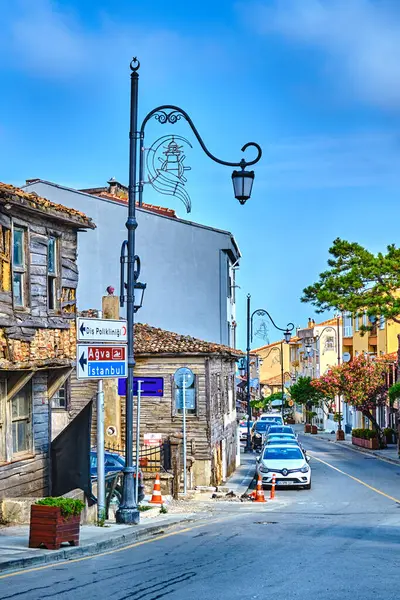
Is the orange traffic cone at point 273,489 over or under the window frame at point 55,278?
under

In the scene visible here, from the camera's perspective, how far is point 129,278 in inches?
696

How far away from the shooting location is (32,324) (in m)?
17.5

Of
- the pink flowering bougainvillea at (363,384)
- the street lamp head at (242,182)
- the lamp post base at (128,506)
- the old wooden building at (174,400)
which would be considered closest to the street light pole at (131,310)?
the lamp post base at (128,506)

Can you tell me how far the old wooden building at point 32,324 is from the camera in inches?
659

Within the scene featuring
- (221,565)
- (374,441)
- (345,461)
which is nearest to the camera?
(221,565)

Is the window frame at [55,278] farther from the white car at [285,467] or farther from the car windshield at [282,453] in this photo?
the car windshield at [282,453]

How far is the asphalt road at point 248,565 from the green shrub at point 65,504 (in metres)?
0.78

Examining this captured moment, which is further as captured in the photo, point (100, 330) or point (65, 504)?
point (100, 330)

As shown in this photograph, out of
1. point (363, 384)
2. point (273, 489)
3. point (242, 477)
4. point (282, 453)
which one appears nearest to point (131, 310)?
point (273, 489)

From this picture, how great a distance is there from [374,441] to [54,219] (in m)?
42.5

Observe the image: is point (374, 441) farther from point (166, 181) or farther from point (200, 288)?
point (166, 181)

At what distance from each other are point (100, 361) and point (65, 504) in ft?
12.8

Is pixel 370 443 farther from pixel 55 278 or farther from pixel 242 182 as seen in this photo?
pixel 242 182

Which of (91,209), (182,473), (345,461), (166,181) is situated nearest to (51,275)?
(166,181)
